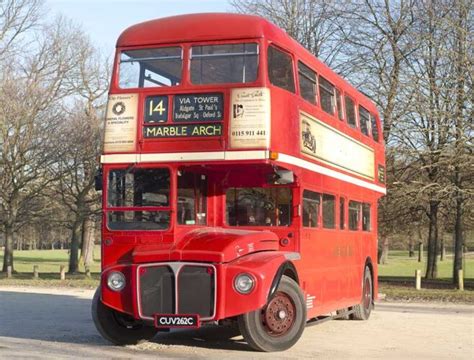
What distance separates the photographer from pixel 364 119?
1712cm

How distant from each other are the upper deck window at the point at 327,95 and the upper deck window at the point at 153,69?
10.1 ft

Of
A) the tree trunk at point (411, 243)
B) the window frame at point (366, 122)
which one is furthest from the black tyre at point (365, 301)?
the tree trunk at point (411, 243)

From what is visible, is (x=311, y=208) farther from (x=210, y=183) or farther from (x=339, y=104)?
(x=339, y=104)

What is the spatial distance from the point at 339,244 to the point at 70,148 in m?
26.3

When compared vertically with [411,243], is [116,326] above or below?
below

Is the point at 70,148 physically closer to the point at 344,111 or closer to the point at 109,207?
the point at 344,111

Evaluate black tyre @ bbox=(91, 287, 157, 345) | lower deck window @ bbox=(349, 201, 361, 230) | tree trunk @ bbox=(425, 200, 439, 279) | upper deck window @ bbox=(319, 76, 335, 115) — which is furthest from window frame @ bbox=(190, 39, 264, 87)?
tree trunk @ bbox=(425, 200, 439, 279)

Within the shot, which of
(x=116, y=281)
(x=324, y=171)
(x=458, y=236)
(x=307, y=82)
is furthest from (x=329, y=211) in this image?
(x=458, y=236)

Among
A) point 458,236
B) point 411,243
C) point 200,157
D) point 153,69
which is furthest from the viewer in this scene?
point 411,243

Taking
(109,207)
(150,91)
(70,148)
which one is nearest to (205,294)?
(109,207)

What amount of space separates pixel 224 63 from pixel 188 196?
201 cm

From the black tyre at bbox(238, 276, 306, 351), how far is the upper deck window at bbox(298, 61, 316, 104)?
3.11 metres

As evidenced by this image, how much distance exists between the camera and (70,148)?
38781mm

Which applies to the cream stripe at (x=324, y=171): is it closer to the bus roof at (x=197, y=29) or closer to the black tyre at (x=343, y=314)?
the bus roof at (x=197, y=29)
